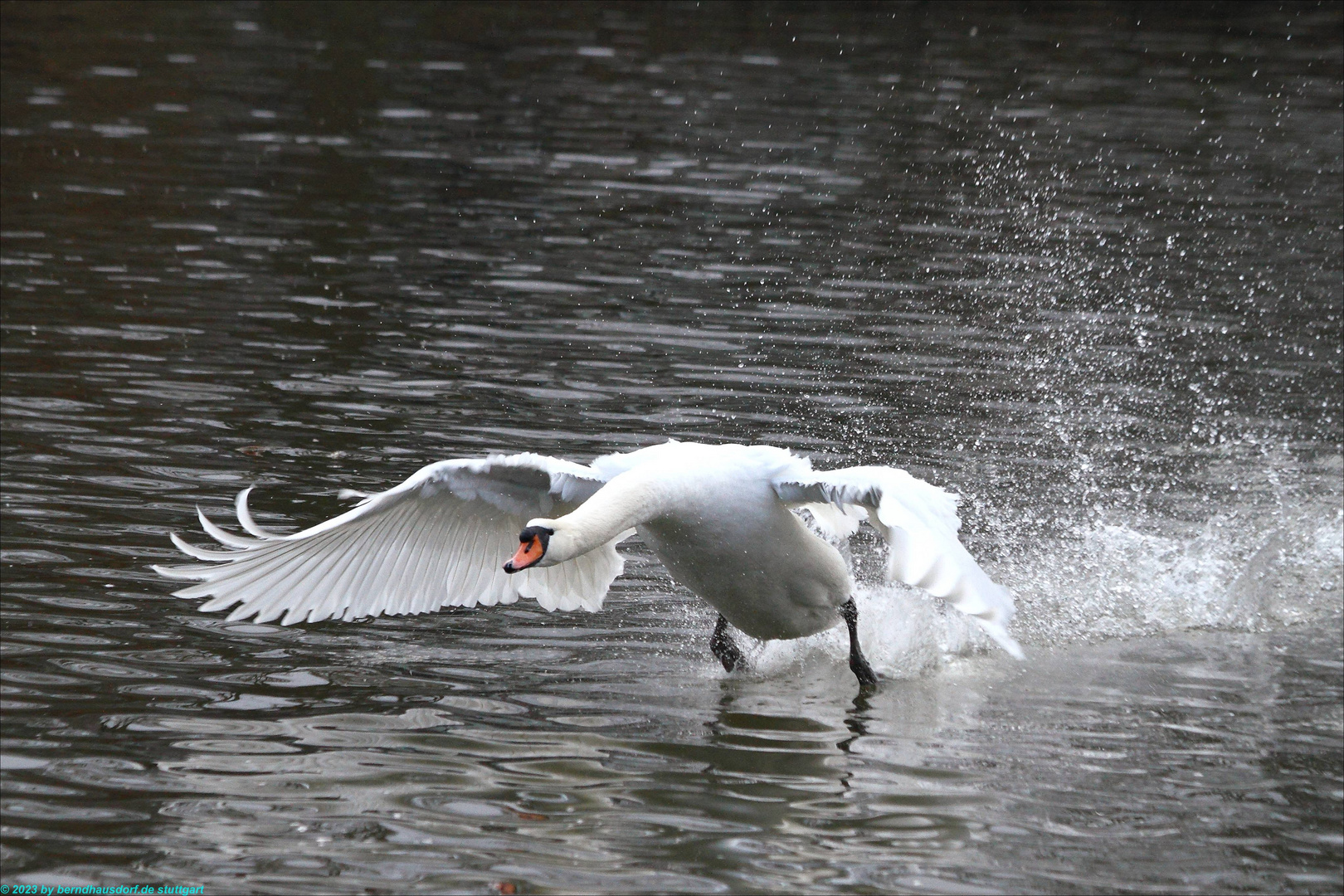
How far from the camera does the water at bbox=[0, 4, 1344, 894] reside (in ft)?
22.0

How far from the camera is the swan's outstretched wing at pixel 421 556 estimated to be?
26.2ft

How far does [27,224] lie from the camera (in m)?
16.5

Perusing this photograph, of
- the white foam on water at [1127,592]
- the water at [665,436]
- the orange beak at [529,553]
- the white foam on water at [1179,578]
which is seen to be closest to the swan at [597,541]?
the orange beak at [529,553]

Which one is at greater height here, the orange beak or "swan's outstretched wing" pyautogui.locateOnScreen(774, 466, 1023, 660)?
"swan's outstretched wing" pyautogui.locateOnScreen(774, 466, 1023, 660)

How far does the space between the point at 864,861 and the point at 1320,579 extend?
4.54m

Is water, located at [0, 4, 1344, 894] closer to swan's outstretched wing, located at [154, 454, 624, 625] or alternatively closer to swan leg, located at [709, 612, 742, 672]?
swan leg, located at [709, 612, 742, 672]

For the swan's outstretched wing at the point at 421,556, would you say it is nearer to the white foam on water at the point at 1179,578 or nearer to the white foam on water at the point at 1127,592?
the white foam on water at the point at 1127,592

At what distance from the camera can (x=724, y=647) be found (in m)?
8.62

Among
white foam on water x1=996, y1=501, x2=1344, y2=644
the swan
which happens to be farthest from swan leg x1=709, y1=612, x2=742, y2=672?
white foam on water x1=996, y1=501, x2=1344, y2=644

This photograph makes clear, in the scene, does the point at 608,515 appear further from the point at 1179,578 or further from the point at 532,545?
the point at 1179,578

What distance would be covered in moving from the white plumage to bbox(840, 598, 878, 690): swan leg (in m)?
0.06

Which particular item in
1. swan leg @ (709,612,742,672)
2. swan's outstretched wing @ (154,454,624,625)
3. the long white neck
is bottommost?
swan leg @ (709,612,742,672)

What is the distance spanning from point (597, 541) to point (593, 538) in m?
0.03

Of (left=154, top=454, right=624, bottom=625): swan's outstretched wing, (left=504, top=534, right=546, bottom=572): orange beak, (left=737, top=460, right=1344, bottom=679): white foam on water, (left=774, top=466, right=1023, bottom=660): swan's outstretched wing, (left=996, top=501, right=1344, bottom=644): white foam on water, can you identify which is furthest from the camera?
(left=996, top=501, right=1344, bottom=644): white foam on water
